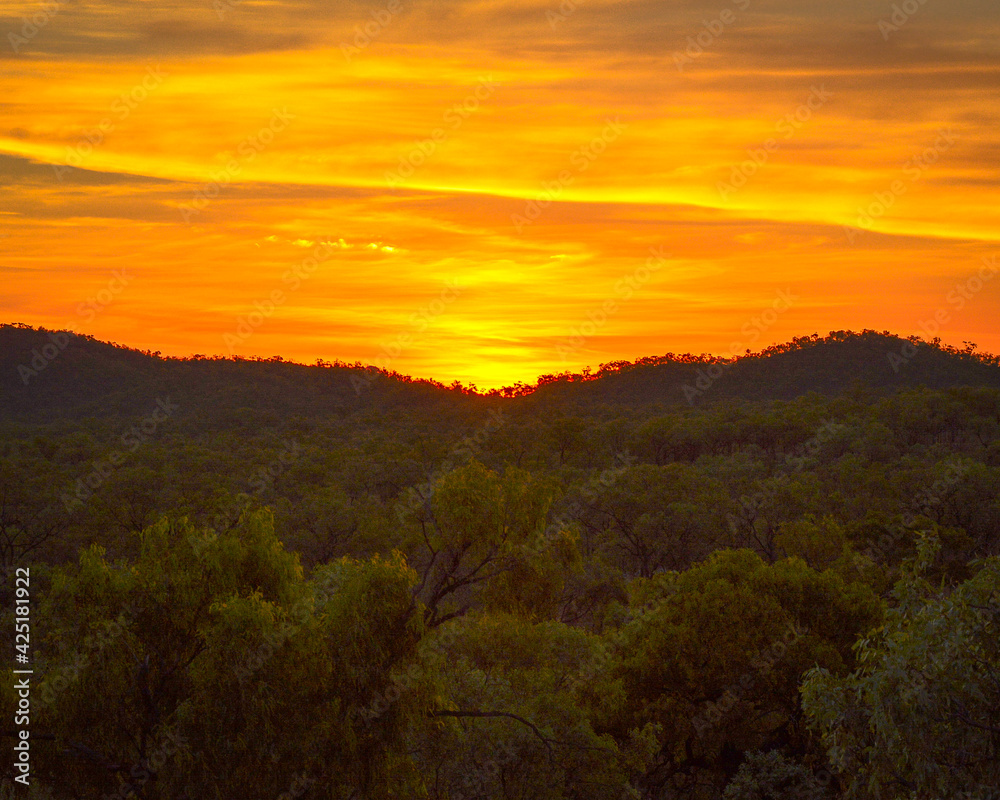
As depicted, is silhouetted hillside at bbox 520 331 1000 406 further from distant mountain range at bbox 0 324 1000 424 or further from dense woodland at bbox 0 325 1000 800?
dense woodland at bbox 0 325 1000 800

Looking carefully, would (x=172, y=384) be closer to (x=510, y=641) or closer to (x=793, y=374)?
(x=793, y=374)

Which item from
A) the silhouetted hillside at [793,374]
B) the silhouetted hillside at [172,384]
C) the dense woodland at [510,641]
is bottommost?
the silhouetted hillside at [172,384]

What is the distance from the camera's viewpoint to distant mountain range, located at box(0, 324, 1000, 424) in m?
145

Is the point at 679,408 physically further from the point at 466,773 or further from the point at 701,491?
the point at 466,773

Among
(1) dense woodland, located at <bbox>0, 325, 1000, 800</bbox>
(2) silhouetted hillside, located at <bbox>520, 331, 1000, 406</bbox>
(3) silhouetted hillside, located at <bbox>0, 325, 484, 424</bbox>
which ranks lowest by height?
(3) silhouetted hillside, located at <bbox>0, 325, 484, 424</bbox>

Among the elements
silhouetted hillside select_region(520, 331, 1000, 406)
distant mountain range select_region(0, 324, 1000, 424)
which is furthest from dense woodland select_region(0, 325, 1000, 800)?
silhouetted hillside select_region(520, 331, 1000, 406)

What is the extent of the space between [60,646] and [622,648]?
46.9ft

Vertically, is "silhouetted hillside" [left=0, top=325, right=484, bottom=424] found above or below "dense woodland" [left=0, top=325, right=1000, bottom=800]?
below

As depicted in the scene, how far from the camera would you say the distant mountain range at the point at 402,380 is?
5699 inches

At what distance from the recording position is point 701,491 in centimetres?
4894

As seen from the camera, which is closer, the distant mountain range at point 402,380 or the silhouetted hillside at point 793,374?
the distant mountain range at point 402,380

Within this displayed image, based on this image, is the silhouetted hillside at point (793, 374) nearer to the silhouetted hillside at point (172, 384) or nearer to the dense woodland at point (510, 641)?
the silhouetted hillside at point (172, 384)

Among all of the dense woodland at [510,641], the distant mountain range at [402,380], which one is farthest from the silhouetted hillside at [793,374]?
the dense woodland at [510,641]

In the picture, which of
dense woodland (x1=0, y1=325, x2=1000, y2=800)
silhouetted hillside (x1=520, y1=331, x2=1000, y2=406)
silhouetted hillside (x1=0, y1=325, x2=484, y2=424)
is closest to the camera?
dense woodland (x1=0, y1=325, x2=1000, y2=800)
